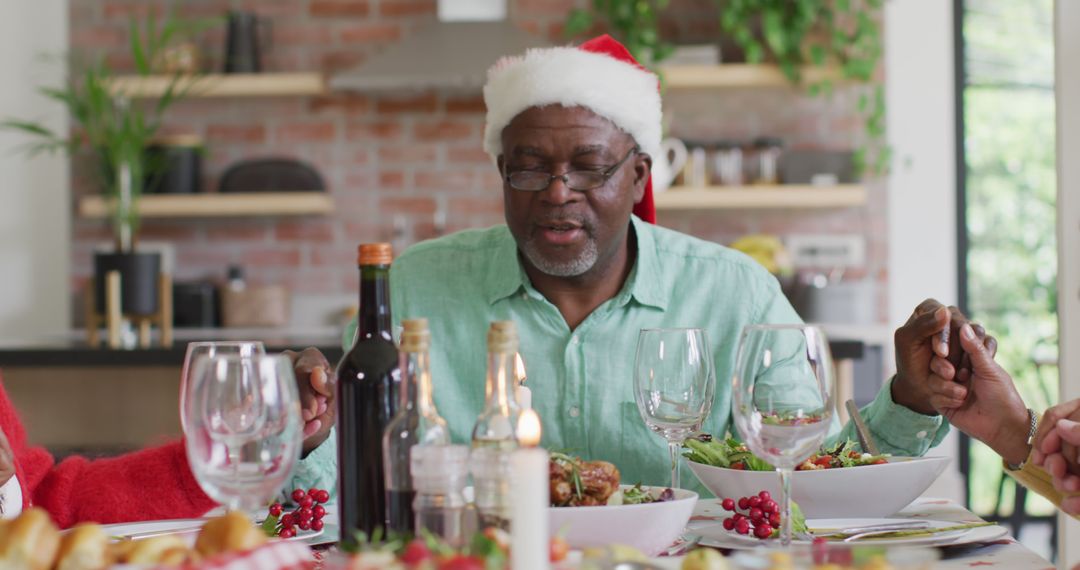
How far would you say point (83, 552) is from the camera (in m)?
0.72

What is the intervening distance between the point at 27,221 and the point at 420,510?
379 cm

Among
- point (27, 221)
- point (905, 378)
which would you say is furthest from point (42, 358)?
point (905, 378)

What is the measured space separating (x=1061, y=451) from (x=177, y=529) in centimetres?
82

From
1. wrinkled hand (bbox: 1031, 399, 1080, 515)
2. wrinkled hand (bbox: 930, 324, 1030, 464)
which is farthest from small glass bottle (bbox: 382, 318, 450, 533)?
wrinkled hand (bbox: 930, 324, 1030, 464)

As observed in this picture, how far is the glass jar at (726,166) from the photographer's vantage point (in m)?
4.12

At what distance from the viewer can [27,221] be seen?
4.12 metres

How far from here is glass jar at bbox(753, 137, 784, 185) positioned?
13.5 ft

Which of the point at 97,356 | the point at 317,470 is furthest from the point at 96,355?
the point at 317,470

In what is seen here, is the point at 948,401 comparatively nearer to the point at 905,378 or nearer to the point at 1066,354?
the point at 905,378

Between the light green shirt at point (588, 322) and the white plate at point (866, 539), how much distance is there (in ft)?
1.44

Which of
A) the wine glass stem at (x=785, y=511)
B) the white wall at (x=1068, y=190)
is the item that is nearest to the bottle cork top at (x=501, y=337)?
the wine glass stem at (x=785, y=511)

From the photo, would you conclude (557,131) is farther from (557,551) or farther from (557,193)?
(557,551)

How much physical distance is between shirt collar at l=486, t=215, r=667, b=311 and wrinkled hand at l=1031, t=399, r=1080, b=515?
2.22 feet

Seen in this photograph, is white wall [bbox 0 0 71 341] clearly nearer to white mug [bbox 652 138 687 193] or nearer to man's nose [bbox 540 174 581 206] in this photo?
white mug [bbox 652 138 687 193]
